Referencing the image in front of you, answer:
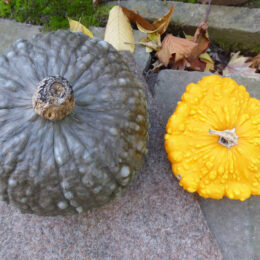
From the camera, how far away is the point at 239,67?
2279 mm

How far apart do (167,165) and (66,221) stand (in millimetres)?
665

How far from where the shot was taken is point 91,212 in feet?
5.52

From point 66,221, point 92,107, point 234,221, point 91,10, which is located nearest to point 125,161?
point 92,107

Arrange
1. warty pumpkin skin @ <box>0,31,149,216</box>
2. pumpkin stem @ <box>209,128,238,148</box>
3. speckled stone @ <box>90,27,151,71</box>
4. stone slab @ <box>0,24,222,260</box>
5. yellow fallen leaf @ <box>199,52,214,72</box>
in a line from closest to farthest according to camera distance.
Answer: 1. warty pumpkin skin @ <box>0,31,149,216</box>
2. pumpkin stem @ <box>209,128,238,148</box>
3. stone slab @ <box>0,24,222,260</box>
4. speckled stone @ <box>90,27,151,71</box>
5. yellow fallen leaf @ <box>199,52,214,72</box>

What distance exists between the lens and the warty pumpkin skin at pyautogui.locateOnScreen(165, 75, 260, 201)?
4.96 ft

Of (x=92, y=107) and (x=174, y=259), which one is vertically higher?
(x=92, y=107)


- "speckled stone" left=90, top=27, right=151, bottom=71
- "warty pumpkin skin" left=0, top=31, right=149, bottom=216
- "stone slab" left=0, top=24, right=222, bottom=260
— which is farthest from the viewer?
"speckled stone" left=90, top=27, right=151, bottom=71

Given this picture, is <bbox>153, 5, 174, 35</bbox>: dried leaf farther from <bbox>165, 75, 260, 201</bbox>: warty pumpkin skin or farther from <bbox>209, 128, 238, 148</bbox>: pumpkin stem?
<bbox>209, 128, 238, 148</bbox>: pumpkin stem

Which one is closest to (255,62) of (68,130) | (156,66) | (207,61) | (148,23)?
(207,61)

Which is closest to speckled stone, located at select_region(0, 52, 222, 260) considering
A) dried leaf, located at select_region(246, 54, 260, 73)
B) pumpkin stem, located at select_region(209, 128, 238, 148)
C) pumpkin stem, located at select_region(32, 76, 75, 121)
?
pumpkin stem, located at select_region(209, 128, 238, 148)

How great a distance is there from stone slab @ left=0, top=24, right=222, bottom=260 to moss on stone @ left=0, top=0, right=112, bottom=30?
1.32 m

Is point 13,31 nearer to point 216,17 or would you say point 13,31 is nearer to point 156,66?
point 156,66

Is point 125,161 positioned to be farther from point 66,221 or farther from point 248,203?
point 248,203

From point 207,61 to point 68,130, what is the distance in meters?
1.43
